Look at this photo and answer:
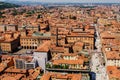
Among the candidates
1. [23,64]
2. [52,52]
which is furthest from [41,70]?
[52,52]

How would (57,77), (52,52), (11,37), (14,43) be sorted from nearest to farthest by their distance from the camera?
(57,77)
(52,52)
(14,43)
(11,37)

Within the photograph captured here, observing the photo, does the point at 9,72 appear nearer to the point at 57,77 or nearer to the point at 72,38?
the point at 57,77

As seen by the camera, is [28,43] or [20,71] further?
[28,43]

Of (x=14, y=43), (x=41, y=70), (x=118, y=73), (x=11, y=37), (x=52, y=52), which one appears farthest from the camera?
(x=11, y=37)

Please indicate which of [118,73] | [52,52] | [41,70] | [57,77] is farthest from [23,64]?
[118,73]

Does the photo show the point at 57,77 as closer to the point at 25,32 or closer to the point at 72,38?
the point at 72,38

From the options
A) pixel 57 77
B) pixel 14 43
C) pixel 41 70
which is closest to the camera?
pixel 57 77

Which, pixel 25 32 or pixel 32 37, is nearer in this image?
pixel 32 37

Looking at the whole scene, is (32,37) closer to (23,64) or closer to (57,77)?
(23,64)

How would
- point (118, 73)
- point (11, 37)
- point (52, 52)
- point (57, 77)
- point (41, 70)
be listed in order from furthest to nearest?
point (11, 37)
point (52, 52)
point (41, 70)
point (118, 73)
point (57, 77)
